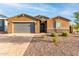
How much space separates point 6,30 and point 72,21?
2.34m

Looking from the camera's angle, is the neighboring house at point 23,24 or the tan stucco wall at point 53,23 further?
the neighboring house at point 23,24

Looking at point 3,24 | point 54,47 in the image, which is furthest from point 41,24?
point 3,24

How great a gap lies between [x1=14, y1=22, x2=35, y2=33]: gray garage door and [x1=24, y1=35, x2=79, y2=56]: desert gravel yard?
40 centimetres

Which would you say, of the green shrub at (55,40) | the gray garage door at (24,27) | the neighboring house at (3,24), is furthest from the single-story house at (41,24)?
the green shrub at (55,40)

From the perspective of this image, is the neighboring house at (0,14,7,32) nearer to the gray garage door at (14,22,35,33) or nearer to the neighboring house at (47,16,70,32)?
the gray garage door at (14,22,35,33)

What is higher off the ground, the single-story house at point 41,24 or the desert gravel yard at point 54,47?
the single-story house at point 41,24

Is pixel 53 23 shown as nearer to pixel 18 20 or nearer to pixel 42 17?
pixel 42 17

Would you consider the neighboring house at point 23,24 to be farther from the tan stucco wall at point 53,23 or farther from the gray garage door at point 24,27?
the tan stucco wall at point 53,23

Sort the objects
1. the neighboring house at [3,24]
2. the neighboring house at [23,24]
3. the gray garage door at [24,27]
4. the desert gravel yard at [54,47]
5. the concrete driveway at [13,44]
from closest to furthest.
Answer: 1. the desert gravel yard at [54,47]
2. the concrete driveway at [13,44]
3. the neighboring house at [3,24]
4. the neighboring house at [23,24]
5. the gray garage door at [24,27]

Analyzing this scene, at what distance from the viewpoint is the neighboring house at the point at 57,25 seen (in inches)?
349

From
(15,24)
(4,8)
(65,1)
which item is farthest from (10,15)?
(65,1)

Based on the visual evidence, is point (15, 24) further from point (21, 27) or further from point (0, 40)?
point (0, 40)

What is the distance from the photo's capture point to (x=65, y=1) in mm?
8148

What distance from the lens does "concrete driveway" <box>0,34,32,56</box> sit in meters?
8.68
